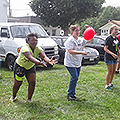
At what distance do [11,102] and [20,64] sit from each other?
1030 mm

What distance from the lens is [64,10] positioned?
34469 millimetres

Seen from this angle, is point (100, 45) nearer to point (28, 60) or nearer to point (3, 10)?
point (28, 60)

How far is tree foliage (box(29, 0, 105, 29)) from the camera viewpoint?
34.1 m

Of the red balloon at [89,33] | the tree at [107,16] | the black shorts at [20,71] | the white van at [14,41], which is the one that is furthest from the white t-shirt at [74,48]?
the tree at [107,16]

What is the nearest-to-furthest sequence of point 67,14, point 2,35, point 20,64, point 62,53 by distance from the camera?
point 20,64 → point 2,35 → point 62,53 → point 67,14

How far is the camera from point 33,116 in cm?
397

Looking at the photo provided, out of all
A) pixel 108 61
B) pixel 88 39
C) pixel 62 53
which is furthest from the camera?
pixel 62 53

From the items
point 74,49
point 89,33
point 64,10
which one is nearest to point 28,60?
A: point 74,49

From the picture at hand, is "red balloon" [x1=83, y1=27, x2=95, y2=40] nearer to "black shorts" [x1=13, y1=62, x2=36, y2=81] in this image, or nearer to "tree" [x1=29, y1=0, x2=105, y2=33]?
"black shorts" [x1=13, y1=62, x2=36, y2=81]

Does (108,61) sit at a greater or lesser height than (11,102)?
greater

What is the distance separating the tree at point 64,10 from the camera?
34050 millimetres

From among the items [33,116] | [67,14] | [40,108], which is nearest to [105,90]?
[40,108]

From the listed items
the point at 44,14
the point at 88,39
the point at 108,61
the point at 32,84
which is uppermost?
the point at 44,14

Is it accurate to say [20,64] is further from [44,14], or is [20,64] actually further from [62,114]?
[44,14]
